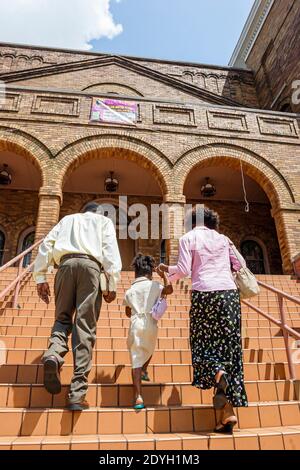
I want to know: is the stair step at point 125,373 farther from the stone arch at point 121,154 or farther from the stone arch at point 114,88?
the stone arch at point 114,88

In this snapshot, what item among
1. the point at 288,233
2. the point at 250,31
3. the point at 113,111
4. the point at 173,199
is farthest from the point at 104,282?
the point at 250,31

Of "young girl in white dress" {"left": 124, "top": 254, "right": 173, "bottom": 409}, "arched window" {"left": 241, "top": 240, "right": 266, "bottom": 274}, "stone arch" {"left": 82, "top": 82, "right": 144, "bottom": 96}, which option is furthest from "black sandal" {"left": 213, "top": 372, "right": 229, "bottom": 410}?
"stone arch" {"left": 82, "top": 82, "right": 144, "bottom": 96}

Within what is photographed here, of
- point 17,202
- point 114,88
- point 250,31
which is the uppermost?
point 250,31

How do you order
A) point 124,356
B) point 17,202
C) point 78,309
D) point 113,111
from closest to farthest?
point 78,309
point 124,356
point 113,111
point 17,202

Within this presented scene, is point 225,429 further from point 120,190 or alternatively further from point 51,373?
point 120,190

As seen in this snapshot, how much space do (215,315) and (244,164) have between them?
8243 mm

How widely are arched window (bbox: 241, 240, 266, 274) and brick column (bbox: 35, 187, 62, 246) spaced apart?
23.8 ft

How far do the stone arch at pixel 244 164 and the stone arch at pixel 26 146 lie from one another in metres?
3.76

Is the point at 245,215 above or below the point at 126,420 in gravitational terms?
above

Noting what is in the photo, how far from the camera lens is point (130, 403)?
9.33 ft

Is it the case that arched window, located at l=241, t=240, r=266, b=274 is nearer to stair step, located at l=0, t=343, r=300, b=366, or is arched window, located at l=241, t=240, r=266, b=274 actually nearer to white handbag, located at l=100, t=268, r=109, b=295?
stair step, located at l=0, t=343, r=300, b=366

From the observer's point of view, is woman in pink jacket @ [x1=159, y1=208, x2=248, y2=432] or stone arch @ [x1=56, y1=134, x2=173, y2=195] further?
stone arch @ [x1=56, y1=134, x2=173, y2=195]

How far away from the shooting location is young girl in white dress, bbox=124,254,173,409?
9.35ft
